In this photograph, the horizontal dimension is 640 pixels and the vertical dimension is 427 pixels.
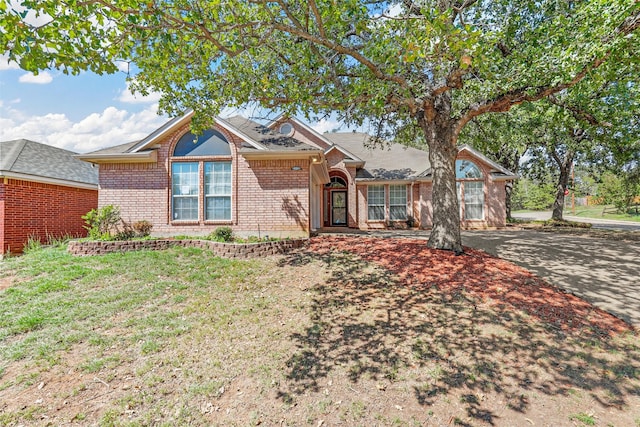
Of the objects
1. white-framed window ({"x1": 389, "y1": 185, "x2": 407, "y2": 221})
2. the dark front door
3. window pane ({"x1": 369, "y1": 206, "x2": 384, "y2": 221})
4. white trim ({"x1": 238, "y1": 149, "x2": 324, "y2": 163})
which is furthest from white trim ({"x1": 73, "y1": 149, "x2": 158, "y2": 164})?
white-framed window ({"x1": 389, "y1": 185, "x2": 407, "y2": 221})

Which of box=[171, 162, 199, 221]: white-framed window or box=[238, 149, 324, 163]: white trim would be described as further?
box=[171, 162, 199, 221]: white-framed window

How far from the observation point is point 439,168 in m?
8.59

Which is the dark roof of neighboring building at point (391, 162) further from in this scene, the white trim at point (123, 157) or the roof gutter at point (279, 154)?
the white trim at point (123, 157)

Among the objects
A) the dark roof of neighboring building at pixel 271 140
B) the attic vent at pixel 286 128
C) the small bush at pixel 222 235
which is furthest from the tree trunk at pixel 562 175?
the small bush at pixel 222 235

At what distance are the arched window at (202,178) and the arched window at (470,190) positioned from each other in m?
13.2

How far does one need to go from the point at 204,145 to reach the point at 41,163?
24.4ft

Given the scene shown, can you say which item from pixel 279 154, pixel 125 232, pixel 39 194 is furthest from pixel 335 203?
pixel 39 194

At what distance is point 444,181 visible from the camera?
8523mm

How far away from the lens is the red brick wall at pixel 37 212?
1013 centimetres

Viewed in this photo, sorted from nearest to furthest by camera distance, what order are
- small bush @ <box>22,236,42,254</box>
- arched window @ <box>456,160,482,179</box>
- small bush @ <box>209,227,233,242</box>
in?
1. small bush @ <box>209,227,233,242</box>
2. small bush @ <box>22,236,42,254</box>
3. arched window @ <box>456,160,482,179</box>

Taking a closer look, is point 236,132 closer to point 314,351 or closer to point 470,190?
point 314,351

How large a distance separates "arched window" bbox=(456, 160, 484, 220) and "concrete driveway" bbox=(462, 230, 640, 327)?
6020mm

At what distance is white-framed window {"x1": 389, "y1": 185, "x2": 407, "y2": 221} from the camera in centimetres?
1756

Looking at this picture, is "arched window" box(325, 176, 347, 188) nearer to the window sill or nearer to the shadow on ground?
the window sill
